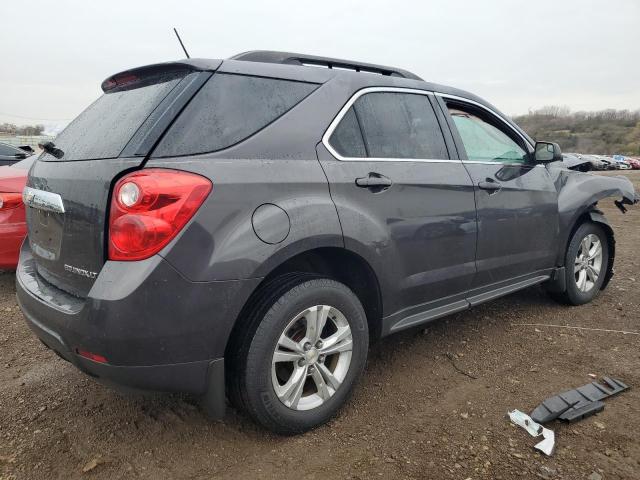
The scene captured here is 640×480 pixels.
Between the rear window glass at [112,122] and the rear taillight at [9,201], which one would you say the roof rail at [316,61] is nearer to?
the rear window glass at [112,122]

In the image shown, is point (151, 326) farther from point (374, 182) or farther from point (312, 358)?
point (374, 182)

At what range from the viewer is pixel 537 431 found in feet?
7.71

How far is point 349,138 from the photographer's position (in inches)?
98.3

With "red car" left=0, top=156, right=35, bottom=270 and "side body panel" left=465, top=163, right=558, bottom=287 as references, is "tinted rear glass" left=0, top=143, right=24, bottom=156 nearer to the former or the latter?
"red car" left=0, top=156, right=35, bottom=270

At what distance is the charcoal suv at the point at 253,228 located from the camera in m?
1.87

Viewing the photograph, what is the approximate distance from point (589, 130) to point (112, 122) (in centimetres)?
8794

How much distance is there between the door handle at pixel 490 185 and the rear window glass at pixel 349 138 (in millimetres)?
991

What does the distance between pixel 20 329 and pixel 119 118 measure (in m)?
2.29

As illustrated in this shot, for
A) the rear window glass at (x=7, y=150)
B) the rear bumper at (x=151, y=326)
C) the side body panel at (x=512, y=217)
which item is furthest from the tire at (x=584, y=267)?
the rear window glass at (x=7, y=150)

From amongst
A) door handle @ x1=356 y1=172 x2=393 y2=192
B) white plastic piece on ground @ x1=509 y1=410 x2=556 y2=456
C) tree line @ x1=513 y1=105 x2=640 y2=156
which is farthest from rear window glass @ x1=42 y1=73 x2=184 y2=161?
tree line @ x1=513 y1=105 x2=640 y2=156

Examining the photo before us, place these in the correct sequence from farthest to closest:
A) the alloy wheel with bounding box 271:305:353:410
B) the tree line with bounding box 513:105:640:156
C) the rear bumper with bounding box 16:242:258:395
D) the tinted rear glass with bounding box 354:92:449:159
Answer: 1. the tree line with bounding box 513:105:640:156
2. the tinted rear glass with bounding box 354:92:449:159
3. the alloy wheel with bounding box 271:305:353:410
4. the rear bumper with bounding box 16:242:258:395

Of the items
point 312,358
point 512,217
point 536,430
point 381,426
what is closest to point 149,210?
→ point 312,358

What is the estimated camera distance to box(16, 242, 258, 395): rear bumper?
5.97 ft

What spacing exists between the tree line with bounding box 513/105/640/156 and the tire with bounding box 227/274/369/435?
6976 centimetres
